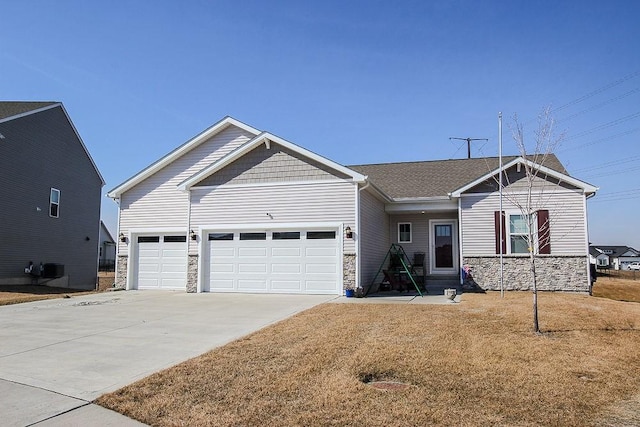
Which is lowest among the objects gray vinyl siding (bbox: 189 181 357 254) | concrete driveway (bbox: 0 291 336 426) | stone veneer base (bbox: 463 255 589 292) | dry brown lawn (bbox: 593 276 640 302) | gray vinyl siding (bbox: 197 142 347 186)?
dry brown lawn (bbox: 593 276 640 302)

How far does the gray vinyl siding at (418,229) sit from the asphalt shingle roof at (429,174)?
3.36ft

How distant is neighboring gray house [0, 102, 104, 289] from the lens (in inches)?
803

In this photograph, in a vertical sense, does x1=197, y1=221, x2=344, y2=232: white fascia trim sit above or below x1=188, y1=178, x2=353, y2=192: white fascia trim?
below

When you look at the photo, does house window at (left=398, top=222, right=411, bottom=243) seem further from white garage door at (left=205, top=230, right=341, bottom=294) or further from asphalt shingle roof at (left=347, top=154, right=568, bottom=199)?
white garage door at (left=205, top=230, right=341, bottom=294)

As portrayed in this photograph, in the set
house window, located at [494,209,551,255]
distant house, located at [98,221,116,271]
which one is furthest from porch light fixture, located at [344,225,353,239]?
distant house, located at [98,221,116,271]

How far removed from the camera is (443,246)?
18656 mm

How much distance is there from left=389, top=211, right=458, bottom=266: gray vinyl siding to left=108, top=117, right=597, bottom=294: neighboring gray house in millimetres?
80

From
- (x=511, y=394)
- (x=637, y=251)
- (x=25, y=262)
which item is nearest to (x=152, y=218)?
(x=25, y=262)

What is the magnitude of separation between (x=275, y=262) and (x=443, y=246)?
7.14 meters

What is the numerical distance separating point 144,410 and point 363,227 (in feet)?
37.4

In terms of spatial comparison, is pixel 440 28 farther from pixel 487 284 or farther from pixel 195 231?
pixel 195 231

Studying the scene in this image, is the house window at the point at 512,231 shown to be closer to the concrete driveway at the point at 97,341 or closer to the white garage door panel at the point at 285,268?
the concrete driveway at the point at 97,341

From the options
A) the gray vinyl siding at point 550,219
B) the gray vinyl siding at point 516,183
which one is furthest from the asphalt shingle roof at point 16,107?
the gray vinyl siding at point 516,183

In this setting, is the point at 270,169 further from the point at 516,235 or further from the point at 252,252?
the point at 516,235
